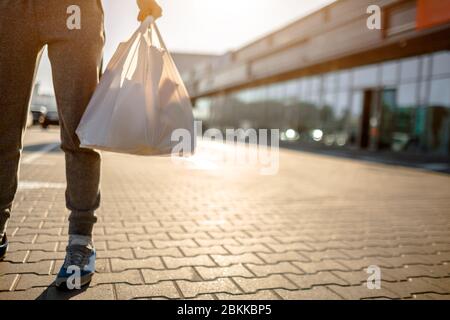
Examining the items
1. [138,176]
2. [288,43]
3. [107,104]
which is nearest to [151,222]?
[107,104]

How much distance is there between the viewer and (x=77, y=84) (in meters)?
2.21

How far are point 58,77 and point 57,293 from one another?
104 cm

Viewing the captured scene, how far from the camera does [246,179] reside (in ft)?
25.2

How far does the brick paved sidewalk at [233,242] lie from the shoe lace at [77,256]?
0.42ft

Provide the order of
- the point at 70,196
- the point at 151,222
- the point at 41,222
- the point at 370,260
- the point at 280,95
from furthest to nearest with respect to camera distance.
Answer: the point at 280,95, the point at 151,222, the point at 41,222, the point at 370,260, the point at 70,196

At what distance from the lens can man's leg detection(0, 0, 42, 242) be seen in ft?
7.00

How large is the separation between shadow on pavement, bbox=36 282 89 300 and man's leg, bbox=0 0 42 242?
0.46 m

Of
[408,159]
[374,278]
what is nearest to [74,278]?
[374,278]

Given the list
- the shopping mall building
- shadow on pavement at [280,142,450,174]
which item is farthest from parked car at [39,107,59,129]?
shadow on pavement at [280,142,450,174]

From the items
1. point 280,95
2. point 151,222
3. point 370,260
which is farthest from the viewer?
point 280,95

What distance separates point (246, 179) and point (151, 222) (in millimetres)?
3952

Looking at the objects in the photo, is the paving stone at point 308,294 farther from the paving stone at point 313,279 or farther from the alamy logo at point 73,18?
the alamy logo at point 73,18

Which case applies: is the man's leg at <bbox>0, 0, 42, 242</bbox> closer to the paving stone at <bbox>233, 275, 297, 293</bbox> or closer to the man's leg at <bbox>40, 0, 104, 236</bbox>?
the man's leg at <bbox>40, 0, 104, 236</bbox>
